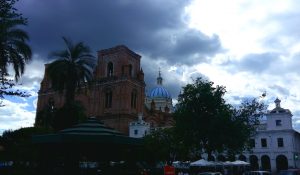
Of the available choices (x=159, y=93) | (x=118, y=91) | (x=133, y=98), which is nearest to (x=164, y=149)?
(x=118, y=91)

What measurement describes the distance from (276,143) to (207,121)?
24.4 meters

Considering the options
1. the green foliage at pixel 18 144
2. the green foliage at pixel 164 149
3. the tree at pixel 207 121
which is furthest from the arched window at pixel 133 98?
the tree at pixel 207 121

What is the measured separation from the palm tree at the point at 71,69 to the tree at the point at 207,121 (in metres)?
13.4

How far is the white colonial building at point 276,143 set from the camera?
→ 185ft

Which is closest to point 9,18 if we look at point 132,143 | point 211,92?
point 132,143

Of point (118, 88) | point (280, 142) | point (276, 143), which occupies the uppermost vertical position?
point (118, 88)

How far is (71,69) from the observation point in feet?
96.5

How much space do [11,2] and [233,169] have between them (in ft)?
151

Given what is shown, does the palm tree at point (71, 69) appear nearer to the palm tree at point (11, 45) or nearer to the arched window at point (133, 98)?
the palm tree at point (11, 45)

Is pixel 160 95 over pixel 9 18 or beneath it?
over

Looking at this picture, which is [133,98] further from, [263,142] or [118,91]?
[263,142]

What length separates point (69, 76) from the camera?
95.7 feet

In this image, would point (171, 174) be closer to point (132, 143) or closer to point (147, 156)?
point (132, 143)

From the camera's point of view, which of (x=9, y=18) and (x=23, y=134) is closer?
(x=9, y=18)
